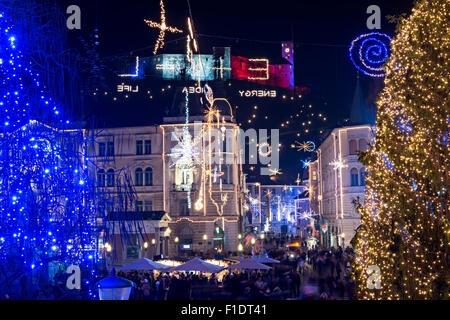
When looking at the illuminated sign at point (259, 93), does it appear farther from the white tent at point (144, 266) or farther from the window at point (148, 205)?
the white tent at point (144, 266)

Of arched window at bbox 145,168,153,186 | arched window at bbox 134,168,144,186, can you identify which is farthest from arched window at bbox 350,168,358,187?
arched window at bbox 134,168,144,186

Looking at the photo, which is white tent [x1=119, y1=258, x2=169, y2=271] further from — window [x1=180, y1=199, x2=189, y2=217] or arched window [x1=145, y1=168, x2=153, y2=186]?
arched window [x1=145, y1=168, x2=153, y2=186]

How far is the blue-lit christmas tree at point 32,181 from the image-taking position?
11789 mm

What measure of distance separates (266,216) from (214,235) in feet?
168

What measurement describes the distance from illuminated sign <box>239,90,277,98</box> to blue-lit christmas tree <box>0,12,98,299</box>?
57653mm

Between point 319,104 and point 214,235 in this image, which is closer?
point 214,235

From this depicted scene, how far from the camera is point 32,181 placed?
40.9 ft

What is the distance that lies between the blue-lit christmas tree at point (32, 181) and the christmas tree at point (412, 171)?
7.13 metres

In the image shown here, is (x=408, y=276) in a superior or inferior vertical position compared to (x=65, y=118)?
inferior

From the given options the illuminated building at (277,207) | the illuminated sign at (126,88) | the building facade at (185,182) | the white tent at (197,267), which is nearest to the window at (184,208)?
the building facade at (185,182)

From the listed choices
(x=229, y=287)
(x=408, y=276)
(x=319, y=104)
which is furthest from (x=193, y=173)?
(x=408, y=276)

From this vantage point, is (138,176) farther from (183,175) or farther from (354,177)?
(354,177)

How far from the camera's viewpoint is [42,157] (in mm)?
12570

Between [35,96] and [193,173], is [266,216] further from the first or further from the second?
[35,96]
